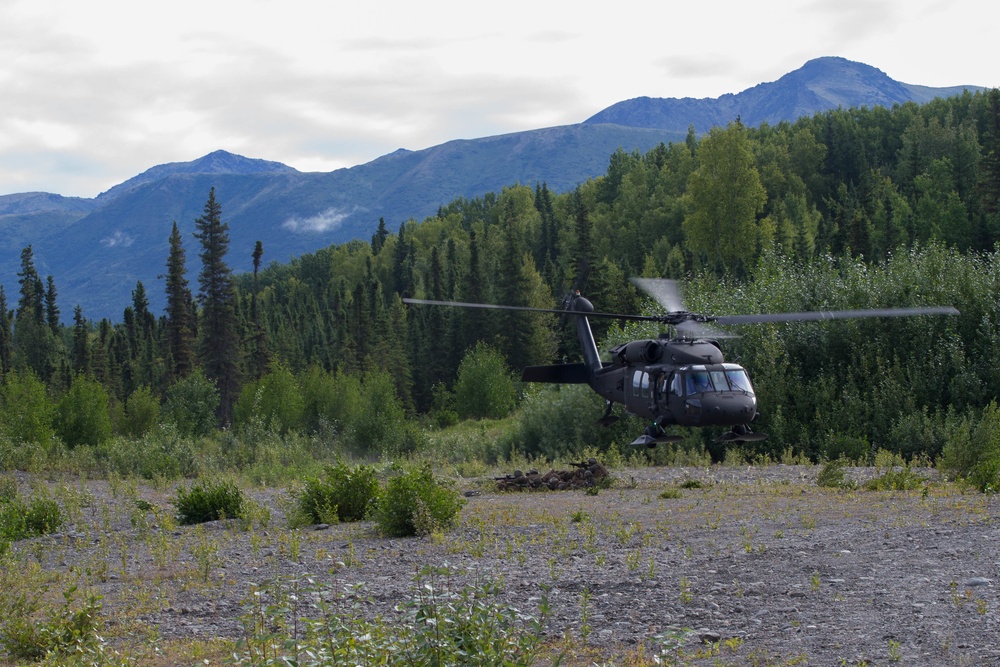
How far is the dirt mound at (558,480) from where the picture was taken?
2411cm

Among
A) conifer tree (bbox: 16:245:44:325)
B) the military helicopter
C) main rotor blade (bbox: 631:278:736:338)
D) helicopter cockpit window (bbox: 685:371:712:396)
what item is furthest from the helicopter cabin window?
conifer tree (bbox: 16:245:44:325)

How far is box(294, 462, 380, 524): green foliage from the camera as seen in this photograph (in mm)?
19328

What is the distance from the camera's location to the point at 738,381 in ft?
55.3

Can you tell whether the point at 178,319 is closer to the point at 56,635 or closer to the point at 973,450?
the point at 973,450

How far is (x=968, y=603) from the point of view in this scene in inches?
384

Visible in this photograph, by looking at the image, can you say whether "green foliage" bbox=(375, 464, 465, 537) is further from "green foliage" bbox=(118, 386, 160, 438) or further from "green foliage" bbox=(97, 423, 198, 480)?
"green foliage" bbox=(118, 386, 160, 438)

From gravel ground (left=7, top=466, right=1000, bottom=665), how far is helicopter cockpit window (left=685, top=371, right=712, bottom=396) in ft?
7.31

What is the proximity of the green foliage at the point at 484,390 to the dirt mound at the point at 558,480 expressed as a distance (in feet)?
128

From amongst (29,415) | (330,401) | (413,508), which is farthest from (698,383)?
(330,401)

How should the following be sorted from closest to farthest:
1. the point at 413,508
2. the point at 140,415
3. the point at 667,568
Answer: the point at 667,568 < the point at 413,508 < the point at 140,415

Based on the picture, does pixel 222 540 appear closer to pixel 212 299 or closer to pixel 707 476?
pixel 707 476

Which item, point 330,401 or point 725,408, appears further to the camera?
point 330,401

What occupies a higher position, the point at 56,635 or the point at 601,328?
the point at 601,328

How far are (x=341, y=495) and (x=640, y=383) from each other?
6575mm
